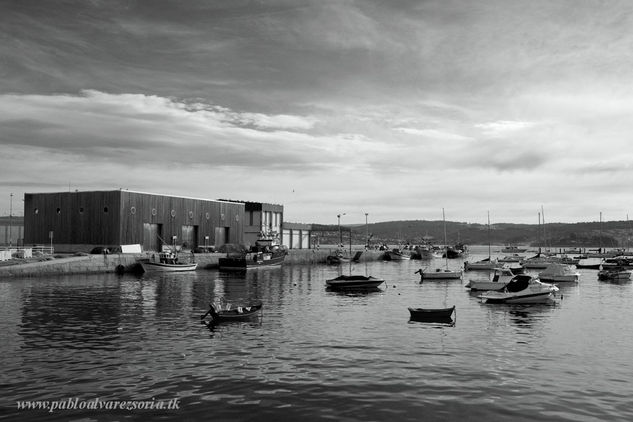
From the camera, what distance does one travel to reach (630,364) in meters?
24.6

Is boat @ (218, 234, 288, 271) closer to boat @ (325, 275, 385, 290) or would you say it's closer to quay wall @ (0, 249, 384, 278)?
quay wall @ (0, 249, 384, 278)

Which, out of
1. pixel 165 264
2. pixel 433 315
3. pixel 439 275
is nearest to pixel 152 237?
pixel 165 264

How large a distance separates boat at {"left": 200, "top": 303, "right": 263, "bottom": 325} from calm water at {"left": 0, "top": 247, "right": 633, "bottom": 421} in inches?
48.8

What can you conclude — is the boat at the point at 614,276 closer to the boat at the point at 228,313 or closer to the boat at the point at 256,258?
the boat at the point at 256,258

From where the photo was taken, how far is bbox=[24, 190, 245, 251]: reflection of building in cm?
8750

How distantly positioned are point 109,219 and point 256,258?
25368mm

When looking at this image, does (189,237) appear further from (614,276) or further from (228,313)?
(614,276)

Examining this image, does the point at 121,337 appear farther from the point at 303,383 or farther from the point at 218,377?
the point at 303,383

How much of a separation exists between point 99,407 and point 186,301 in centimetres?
2911

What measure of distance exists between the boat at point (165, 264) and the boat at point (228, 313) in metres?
46.7

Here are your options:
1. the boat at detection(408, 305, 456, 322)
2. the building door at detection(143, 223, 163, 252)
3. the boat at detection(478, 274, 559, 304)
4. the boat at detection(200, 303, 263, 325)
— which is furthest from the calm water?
the building door at detection(143, 223, 163, 252)

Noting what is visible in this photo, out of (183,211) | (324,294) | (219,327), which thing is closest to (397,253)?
(183,211)

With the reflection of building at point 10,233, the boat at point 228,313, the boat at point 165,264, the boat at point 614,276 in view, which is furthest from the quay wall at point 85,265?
the boat at point 614,276

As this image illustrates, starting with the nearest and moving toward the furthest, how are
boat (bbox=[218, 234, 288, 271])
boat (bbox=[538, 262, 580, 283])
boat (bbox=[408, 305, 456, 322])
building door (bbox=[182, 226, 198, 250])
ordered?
boat (bbox=[408, 305, 456, 322]), boat (bbox=[538, 262, 580, 283]), boat (bbox=[218, 234, 288, 271]), building door (bbox=[182, 226, 198, 250])
